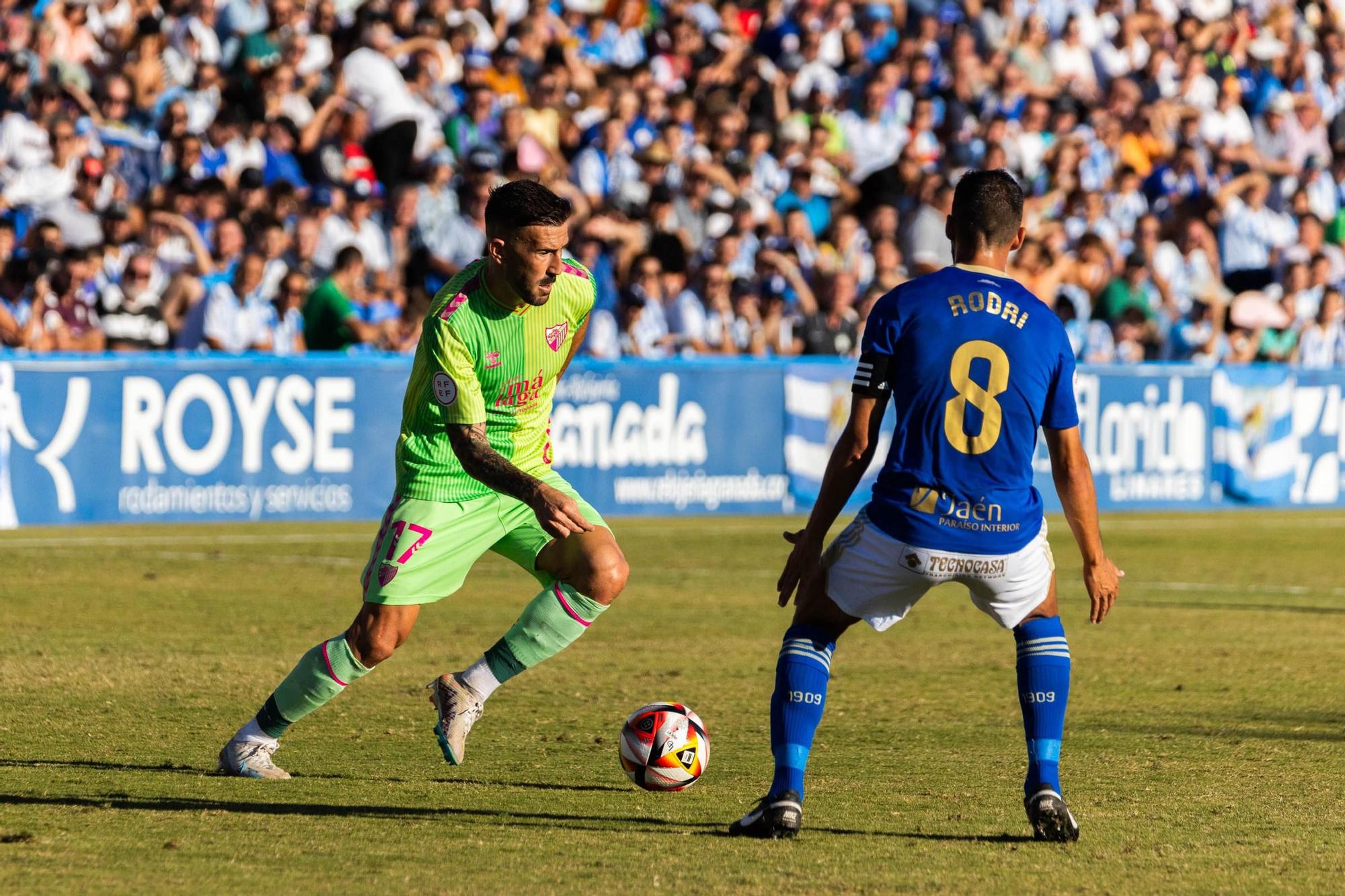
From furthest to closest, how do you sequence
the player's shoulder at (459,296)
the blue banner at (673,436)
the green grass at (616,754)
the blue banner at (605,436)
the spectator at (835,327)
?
1. the spectator at (835,327)
2. the blue banner at (673,436)
3. the blue banner at (605,436)
4. the player's shoulder at (459,296)
5. the green grass at (616,754)

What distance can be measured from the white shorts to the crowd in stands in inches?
457

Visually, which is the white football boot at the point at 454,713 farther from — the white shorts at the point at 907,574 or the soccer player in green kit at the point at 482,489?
the white shorts at the point at 907,574

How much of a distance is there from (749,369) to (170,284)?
205 inches

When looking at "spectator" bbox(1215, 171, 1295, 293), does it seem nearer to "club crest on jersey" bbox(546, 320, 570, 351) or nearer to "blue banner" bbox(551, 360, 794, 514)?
"blue banner" bbox(551, 360, 794, 514)

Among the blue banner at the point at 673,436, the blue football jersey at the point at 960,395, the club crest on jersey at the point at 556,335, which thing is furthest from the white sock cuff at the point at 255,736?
the blue banner at the point at 673,436

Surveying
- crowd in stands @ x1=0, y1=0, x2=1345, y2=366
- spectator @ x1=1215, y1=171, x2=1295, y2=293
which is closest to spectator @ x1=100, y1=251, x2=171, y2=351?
crowd in stands @ x1=0, y1=0, x2=1345, y2=366

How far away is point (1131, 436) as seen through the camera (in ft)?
66.1

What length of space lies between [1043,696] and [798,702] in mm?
710

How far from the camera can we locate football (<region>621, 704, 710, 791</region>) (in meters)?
6.64

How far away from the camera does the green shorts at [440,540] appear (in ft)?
22.2

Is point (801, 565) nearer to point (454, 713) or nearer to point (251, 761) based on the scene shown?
point (454, 713)

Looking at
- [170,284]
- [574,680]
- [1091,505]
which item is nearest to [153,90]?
[170,284]

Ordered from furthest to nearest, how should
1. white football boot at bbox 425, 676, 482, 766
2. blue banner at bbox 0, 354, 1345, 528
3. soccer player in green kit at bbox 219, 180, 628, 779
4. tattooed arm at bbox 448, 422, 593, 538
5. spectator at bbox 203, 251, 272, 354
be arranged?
spectator at bbox 203, 251, 272, 354 → blue banner at bbox 0, 354, 1345, 528 → white football boot at bbox 425, 676, 482, 766 → soccer player in green kit at bbox 219, 180, 628, 779 → tattooed arm at bbox 448, 422, 593, 538

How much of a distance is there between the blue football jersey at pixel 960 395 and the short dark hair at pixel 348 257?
37.5 feet
